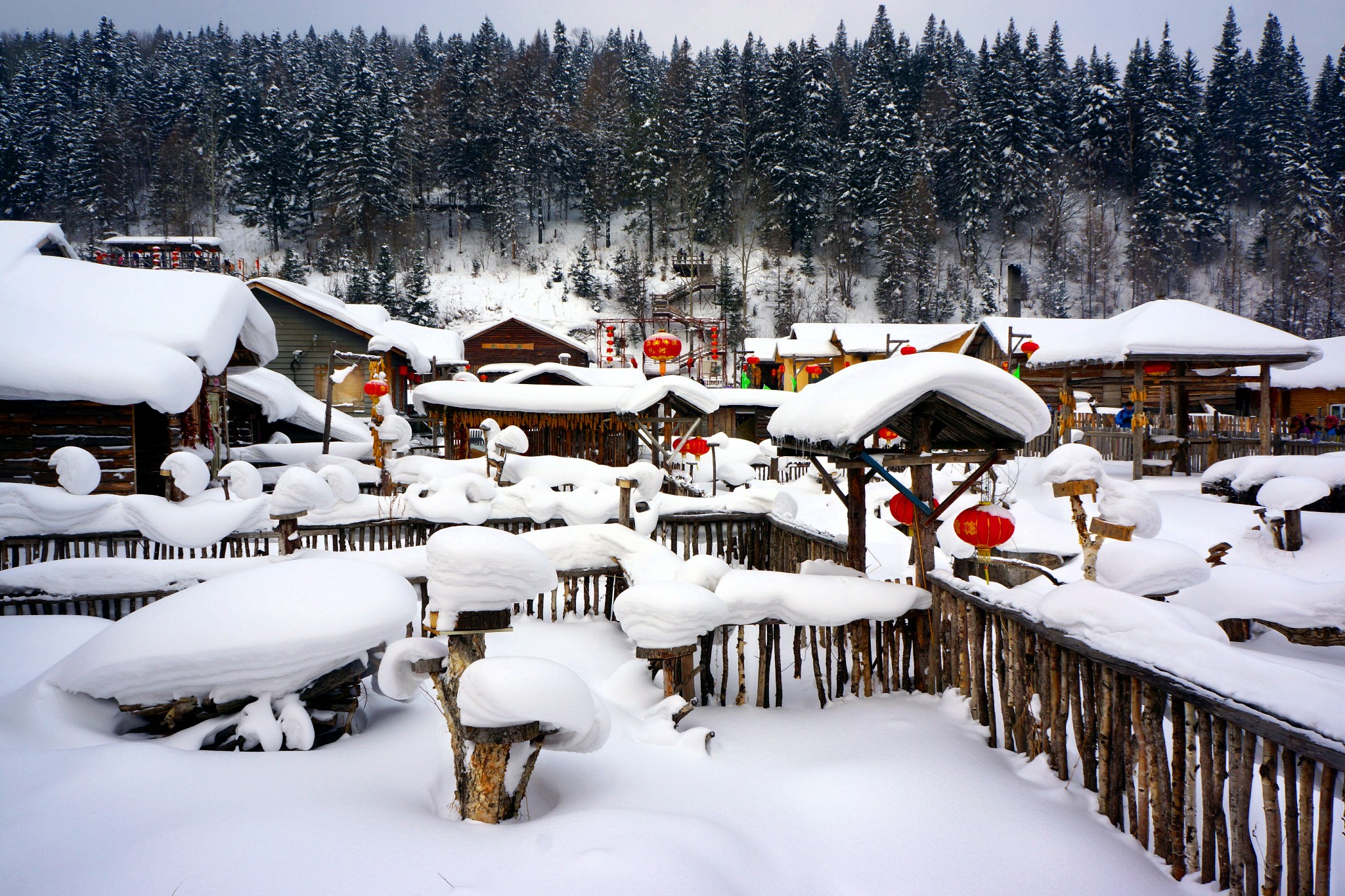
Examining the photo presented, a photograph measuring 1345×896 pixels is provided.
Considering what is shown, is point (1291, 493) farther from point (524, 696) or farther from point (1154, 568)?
point (524, 696)

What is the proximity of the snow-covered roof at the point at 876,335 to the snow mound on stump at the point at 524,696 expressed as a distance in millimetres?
29665

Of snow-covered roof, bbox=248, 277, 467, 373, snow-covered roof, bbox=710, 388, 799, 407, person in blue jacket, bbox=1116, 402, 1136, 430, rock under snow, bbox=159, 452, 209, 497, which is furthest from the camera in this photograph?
snow-covered roof, bbox=248, 277, 467, 373

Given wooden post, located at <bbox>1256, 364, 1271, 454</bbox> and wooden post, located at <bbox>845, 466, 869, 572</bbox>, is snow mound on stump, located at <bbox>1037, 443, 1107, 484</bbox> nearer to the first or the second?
wooden post, located at <bbox>845, 466, 869, 572</bbox>

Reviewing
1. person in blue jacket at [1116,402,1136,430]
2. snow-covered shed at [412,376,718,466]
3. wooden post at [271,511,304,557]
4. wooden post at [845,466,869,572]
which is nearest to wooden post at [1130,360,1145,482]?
person in blue jacket at [1116,402,1136,430]

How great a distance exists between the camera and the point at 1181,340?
16.5 m

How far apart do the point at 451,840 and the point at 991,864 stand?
2.69m

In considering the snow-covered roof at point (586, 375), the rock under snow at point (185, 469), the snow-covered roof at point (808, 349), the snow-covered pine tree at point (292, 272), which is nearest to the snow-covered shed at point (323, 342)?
the snow-covered roof at point (586, 375)

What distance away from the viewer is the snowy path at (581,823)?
276 cm

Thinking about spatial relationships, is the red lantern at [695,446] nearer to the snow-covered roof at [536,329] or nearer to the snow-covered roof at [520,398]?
the snow-covered roof at [520,398]

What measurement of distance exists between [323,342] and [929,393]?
28.0 metres

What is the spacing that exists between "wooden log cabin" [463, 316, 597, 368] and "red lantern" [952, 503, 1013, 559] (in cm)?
3192

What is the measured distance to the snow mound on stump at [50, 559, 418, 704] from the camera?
13.2 ft

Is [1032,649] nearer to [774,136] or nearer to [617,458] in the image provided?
[617,458]

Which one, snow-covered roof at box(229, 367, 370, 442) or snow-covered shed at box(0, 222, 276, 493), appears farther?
snow-covered roof at box(229, 367, 370, 442)
